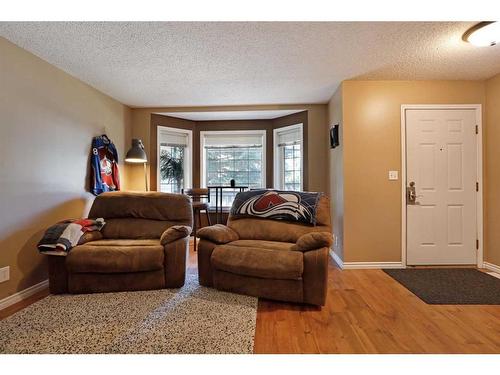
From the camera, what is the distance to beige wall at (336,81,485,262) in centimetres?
334

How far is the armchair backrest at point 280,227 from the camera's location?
2.74 meters

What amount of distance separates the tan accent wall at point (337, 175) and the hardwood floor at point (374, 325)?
104 centimetres

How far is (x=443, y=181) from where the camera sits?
332 cm

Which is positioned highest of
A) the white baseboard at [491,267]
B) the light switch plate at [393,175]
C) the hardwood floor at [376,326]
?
the light switch plate at [393,175]

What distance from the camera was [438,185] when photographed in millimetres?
3330

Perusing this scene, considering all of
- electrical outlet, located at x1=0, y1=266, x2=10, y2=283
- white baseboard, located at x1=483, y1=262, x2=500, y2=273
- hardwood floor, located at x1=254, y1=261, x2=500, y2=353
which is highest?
electrical outlet, located at x1=0, y1=266, x2=10, y2=283

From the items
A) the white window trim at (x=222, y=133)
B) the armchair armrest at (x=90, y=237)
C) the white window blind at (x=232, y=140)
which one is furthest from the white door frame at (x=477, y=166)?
the armchair armrest at (x=90, y=237)

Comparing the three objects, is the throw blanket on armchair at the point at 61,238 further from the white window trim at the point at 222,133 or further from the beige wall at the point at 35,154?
the white window trim at the point at 222,133

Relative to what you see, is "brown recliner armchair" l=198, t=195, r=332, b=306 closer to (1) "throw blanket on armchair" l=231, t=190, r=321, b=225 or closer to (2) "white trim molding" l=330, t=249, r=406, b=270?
(1) "throw blanket on armchair" l=231, t=190, r=321, b=225

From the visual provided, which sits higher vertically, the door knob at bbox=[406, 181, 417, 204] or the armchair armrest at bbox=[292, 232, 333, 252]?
the door knob at bbox=[406, 181, 417, 204]

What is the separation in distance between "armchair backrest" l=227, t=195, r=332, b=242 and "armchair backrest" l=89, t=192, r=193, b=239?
0.65 metres

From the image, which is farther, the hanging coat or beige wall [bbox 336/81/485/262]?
the hanging coat

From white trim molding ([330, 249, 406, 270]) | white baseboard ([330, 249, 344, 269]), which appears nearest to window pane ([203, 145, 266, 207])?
white baseboard ([330, 249, 344, 269])
